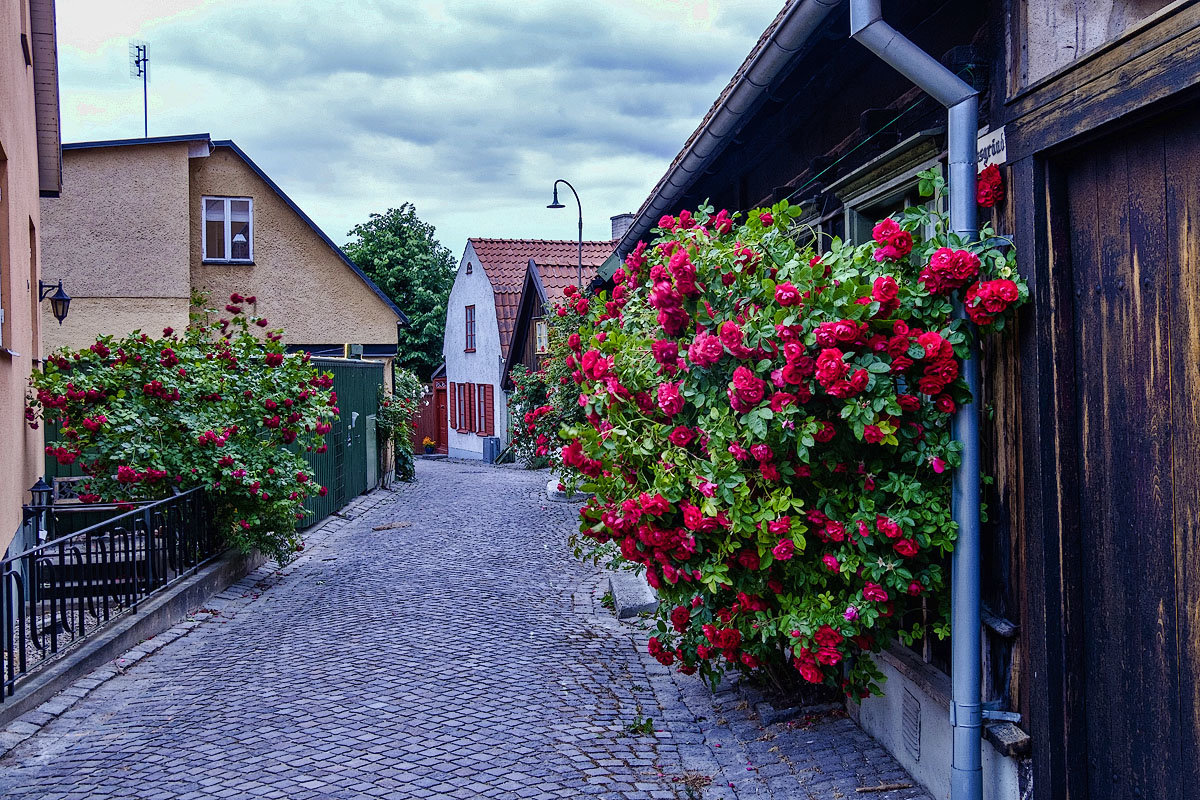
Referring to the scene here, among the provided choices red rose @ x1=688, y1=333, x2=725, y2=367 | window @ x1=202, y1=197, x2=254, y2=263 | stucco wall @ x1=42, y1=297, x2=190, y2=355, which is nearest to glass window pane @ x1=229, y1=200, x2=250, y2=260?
window @ x1=202, y1=197, x2=254, y2=263

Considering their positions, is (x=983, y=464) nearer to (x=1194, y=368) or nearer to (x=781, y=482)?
(x=781, y=482)

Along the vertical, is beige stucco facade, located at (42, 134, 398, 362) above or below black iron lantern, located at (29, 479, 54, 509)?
Answer: above

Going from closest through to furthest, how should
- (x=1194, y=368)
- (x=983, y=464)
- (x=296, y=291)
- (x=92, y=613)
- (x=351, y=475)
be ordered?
(x=1194, y=368), (x=983, y=464), (x=92, y=613), (x=351, y=475), (x=296, y=291)

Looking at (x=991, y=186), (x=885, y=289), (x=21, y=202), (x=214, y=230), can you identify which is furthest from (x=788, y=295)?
(x=214, y=230)

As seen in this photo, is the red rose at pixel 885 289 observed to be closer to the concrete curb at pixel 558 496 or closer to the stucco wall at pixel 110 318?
the concrete curb at pixel 558 496

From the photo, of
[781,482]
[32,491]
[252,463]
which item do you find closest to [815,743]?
[781,482]

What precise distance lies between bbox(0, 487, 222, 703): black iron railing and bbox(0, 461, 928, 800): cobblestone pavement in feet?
1.22

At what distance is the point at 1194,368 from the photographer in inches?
116

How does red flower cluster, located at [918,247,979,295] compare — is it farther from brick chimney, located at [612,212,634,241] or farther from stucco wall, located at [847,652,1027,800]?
brick chimney, located at [612,212,634,241]

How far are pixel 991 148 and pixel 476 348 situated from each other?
3082cm

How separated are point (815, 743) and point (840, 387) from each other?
2.20 m

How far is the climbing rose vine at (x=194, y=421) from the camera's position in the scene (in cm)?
870

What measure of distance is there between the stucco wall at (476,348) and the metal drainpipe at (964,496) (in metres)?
26.7

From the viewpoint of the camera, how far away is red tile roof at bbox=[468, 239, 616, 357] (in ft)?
96.9
